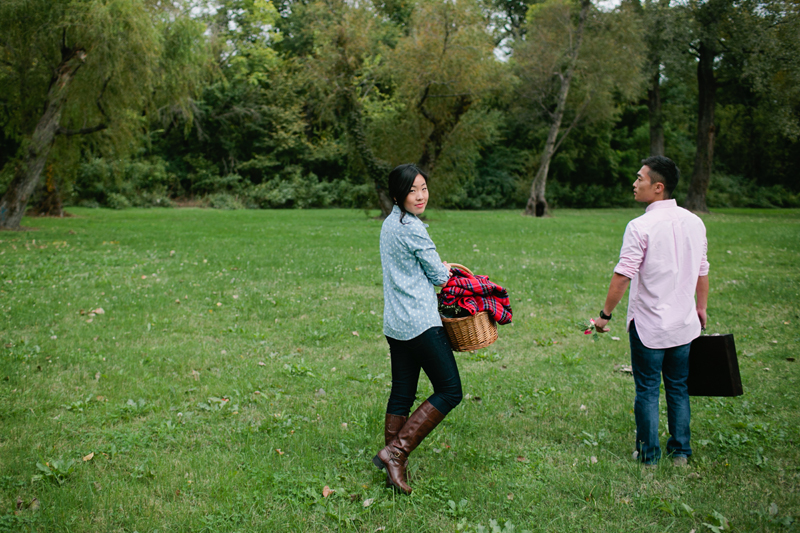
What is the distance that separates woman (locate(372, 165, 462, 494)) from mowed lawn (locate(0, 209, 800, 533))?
385mm

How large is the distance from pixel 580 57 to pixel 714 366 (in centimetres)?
3136

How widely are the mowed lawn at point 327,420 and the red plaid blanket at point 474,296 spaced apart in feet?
3.82

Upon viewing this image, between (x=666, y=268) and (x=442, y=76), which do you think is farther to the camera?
A: (x=442, y=76)

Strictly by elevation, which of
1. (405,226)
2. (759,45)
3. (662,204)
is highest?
(759,45)

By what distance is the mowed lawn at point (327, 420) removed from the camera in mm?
3551

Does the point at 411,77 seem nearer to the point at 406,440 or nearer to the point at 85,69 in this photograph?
the point at 85,69

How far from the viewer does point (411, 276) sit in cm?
362

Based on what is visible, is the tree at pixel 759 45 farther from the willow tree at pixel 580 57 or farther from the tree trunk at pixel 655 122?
the tree trunk at pixel 655 122

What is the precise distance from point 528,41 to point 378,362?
31291 mm

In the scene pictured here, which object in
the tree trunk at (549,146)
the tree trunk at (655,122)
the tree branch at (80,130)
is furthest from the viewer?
the tree trunk at (655,122)

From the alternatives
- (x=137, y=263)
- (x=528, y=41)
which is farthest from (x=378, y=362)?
(x=528, y=41)

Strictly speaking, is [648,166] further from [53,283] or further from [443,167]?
[443,167]

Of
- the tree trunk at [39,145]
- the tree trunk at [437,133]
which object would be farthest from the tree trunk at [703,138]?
the tree trunk at [39,145]

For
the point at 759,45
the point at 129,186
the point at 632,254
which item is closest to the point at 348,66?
the point at 129,186
